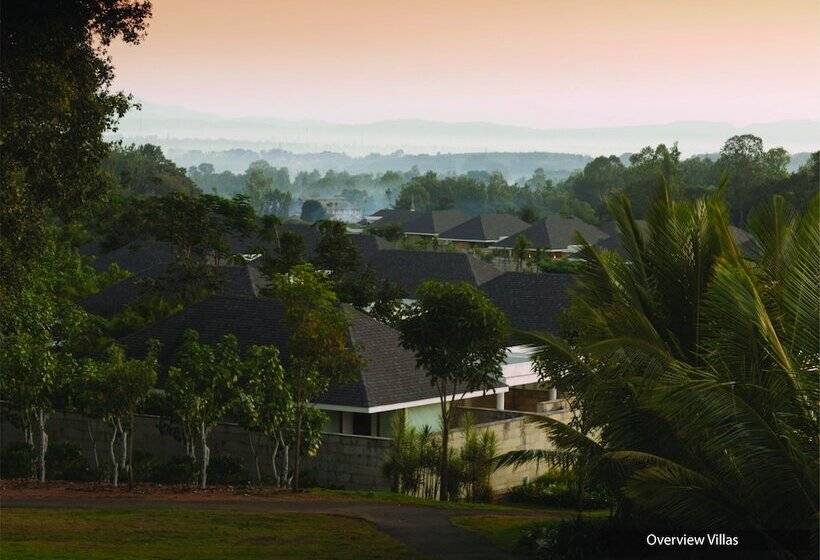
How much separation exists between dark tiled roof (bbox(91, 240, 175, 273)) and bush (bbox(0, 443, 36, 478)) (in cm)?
3025

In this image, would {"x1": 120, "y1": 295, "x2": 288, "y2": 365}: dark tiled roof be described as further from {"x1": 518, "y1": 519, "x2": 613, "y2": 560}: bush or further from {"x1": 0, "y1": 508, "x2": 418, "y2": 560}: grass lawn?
{"x1": 518, "y1": 519, "x2": 613, "y2": 560}: bush

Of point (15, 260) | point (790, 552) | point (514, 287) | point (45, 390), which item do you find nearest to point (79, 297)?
point (514, 287)

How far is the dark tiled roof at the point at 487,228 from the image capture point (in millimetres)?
101125

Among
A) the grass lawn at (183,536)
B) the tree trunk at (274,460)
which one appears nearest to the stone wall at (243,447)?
the tree trunk at (274,460)

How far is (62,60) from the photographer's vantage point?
20.9 meters

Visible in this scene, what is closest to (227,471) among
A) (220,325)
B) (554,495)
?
(220,325)

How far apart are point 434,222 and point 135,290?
66.0m

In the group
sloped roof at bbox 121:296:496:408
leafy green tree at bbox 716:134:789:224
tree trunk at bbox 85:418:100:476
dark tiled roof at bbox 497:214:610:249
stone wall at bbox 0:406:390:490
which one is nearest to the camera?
stone wall at bbox 0:406:390:490

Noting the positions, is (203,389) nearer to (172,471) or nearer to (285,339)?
(172,471)

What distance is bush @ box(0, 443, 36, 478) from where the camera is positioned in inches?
1123

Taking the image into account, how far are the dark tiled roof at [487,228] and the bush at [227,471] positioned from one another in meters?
73.1

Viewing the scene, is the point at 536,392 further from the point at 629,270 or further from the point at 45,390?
the point at 629,270

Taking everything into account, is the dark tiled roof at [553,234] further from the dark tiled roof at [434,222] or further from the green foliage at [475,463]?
the green foliage at [475,463]

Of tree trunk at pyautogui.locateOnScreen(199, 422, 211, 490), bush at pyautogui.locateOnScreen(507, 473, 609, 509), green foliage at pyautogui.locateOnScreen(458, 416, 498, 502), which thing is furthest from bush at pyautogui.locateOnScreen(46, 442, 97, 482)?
bush at pyautogui.locateOnScreen(507, 473, 609, 509)
